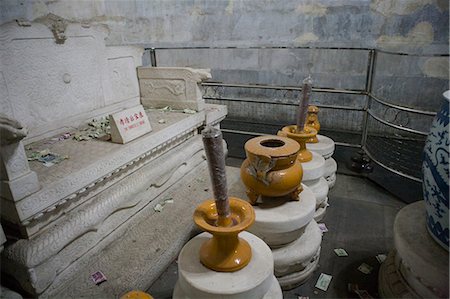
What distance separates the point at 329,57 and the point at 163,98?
301 centimetres

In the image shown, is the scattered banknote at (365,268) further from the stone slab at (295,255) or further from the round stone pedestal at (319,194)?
the round stone pedestal at (319,194)

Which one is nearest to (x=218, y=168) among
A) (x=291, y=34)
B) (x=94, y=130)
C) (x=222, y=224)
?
(x=222, y=224)

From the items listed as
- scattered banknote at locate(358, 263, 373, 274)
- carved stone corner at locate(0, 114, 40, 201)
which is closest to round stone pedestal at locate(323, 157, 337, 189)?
scattered banknote at locate(358, 263, 373, 274)

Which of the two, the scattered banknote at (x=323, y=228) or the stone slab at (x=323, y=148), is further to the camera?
the stone slab at (x=323, y=148)

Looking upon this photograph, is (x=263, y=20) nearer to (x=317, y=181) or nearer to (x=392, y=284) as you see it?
(x=317, y=181)

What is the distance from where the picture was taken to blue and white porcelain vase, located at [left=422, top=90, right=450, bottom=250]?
1.47 metres

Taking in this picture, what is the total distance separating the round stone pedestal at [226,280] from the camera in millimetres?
1462

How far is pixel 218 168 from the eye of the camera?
1.38 m

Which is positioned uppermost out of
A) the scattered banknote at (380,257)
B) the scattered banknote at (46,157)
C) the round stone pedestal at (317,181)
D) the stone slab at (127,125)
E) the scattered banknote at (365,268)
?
the stone slab at (127,125)

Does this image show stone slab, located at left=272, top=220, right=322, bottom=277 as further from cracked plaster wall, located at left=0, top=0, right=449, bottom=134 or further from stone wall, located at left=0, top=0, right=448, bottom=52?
stone wall, located at left=0, top=0, right=448, bottom=52

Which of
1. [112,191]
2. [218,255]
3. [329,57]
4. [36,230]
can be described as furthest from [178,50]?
[218,255]

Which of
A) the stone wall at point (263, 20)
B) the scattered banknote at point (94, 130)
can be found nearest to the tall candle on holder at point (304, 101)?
the scattered banknote at point (94, 130)

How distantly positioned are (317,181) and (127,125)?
1.85 meters

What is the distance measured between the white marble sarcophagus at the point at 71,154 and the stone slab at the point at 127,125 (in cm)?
6
